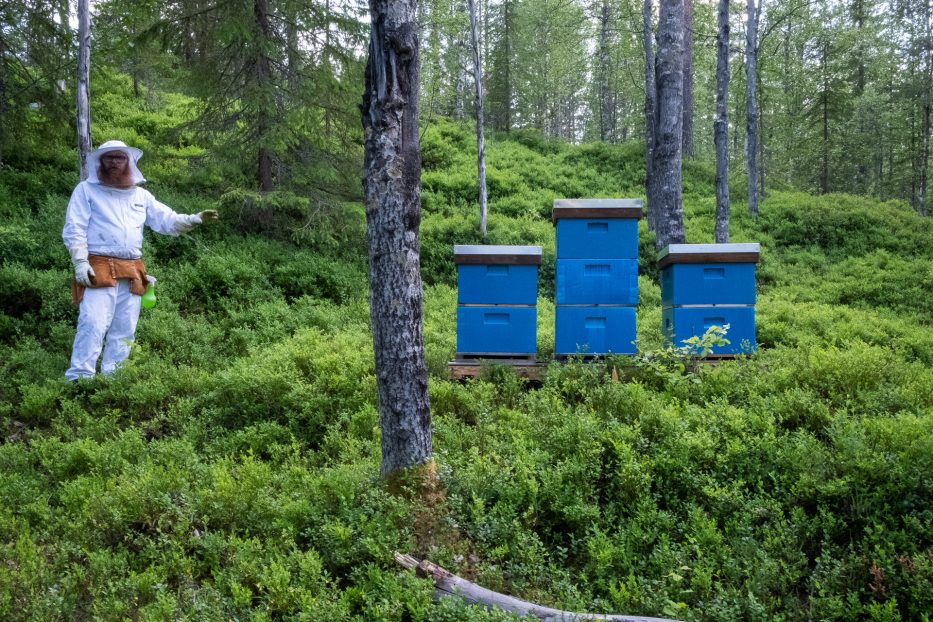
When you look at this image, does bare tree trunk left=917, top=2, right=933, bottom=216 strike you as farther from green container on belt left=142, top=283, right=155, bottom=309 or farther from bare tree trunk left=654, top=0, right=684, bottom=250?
green container on belt left=142, top=283, right=155, bottom=309

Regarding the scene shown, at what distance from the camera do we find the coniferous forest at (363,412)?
11.6ft

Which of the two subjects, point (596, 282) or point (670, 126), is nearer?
point (596, 282)

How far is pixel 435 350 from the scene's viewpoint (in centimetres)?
727

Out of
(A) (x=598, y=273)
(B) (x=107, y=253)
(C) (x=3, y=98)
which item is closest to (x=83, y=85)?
(B) (x=107, y=253)

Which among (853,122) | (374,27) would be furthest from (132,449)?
(853,122)

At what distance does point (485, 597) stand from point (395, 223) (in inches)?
93.8

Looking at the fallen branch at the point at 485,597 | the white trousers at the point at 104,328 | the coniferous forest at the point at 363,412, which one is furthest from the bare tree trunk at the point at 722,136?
the fallen branch at the point at 485,597

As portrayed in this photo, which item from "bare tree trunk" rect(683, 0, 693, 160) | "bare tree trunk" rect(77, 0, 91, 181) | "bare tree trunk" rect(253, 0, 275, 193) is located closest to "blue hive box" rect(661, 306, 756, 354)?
"bare tree trunk" rect(253, 0, 275, 193)

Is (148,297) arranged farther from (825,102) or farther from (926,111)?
(926,111)

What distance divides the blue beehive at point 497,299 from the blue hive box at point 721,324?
1.56 m

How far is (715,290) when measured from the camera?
250 inches

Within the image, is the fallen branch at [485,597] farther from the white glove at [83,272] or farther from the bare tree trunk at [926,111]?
the bare tree trunk at [926,111]

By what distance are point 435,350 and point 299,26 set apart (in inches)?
292

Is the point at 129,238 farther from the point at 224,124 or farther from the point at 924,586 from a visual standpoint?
the point at 924,586
